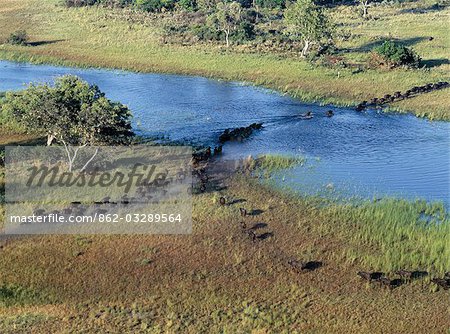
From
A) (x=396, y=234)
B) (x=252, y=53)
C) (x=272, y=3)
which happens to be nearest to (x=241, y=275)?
(x=396, y=234)

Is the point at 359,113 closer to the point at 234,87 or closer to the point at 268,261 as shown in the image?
the point at 234,87

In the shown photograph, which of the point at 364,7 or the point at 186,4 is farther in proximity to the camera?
the point at 186,4

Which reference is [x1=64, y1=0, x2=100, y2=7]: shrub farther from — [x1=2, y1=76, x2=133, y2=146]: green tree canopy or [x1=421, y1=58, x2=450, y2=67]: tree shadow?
[x1=2, y1=76, x2=133, y2=146]: green tree canopy

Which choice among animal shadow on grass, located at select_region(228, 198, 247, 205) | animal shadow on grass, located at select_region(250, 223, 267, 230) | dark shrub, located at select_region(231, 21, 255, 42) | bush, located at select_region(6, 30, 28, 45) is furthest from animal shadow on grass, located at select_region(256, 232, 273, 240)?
bush, located at select_region(6, 30, 28, 45)

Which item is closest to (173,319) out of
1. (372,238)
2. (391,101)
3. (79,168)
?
(372,238)

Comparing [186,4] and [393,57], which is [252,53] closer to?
[393,57]

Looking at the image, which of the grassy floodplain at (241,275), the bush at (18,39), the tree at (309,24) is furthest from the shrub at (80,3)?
the grassy floodplain at (241,275)
